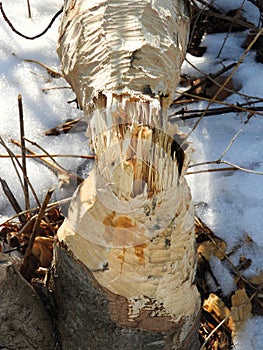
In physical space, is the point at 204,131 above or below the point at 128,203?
below

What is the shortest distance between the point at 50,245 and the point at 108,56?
1.93 ft

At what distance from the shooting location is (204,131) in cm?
188

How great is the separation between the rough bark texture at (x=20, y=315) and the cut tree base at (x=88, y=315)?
0.16ft

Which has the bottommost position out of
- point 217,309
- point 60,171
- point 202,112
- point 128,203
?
point 217,309

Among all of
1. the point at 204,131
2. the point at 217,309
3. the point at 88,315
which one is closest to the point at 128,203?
the point at 88,315

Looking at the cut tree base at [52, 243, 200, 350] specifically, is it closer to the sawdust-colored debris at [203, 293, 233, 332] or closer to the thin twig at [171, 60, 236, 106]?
the sawdust-colored debris at [203, 293, 233, 332]

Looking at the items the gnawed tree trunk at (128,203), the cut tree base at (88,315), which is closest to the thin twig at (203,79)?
the gnawed tree trunk at (128,203)

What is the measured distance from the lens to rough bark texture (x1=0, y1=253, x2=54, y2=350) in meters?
1.13

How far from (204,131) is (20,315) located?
0.97 meters

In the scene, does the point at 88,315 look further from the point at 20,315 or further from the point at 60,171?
the point at 60,171

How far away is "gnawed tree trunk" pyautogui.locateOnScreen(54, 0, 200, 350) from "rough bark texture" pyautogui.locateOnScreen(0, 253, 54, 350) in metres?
0.05

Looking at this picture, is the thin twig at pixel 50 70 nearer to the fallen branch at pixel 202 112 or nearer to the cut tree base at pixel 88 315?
the fallen branch at pixel 202 112

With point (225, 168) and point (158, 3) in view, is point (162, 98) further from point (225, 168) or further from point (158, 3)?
point (225, 168)

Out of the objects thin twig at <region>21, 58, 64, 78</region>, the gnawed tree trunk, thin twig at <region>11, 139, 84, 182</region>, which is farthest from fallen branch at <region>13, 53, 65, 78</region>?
the gnawed tree trunk
